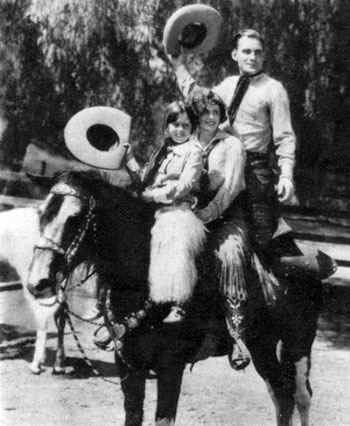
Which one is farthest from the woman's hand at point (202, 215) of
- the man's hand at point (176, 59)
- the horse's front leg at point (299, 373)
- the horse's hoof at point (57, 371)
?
the horse's hoof at point (57, 371)

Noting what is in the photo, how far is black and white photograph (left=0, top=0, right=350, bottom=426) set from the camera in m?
2.90

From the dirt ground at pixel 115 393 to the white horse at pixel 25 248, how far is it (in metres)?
0.20

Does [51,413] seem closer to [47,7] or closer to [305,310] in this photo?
[305,310]

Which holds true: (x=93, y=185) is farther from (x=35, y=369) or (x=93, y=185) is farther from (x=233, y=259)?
(x=35, y=369)

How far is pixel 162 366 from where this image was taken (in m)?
2.97

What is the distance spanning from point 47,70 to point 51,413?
272 cm

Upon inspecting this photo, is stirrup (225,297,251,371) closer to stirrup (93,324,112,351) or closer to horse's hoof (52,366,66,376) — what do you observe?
stirrup (93,324,112,351)

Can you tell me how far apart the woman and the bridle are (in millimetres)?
453

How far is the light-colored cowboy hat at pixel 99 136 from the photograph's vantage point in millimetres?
2873

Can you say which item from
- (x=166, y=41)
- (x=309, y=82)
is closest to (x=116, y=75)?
(x=309, y=82)

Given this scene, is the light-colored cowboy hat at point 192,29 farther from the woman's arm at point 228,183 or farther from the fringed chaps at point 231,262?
the fringed chaps at point 231,262

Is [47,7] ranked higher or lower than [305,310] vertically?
higher

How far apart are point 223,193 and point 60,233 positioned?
0.69m

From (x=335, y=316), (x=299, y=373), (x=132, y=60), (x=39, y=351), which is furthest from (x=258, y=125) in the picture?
(x=335, y=316)
